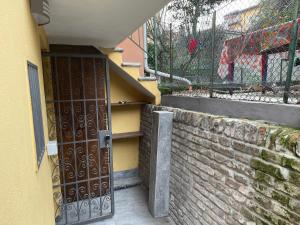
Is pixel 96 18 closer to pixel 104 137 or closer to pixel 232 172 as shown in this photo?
pixel 104 137

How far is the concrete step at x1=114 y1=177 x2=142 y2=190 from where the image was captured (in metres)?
4.38

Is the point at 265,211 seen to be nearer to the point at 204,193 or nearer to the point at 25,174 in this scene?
the point at 204,193

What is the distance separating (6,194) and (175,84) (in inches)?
133

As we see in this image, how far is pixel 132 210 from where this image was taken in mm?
3623

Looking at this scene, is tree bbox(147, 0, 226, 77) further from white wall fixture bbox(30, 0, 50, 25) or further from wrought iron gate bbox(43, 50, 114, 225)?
white wall fixture bbox(30, 0, 50, 25)

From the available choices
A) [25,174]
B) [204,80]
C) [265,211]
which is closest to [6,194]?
[25,174]

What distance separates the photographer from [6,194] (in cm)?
70

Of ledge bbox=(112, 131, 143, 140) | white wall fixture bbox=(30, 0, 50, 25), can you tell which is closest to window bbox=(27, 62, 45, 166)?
white wall fixture bbox=(30, 0, 50, 25)

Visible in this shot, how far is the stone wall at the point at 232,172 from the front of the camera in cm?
151

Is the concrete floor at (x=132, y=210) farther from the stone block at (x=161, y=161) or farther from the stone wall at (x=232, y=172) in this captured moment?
the stone wall at (x=232, y=172)

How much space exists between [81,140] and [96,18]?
1936mm

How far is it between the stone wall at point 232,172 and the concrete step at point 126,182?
1389 millimetres

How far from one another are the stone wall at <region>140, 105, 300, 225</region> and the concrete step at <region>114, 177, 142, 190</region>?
1389 mm

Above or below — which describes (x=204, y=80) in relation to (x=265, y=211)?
above
